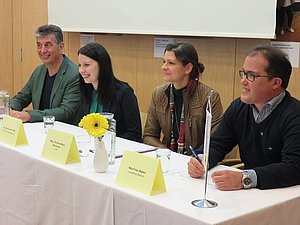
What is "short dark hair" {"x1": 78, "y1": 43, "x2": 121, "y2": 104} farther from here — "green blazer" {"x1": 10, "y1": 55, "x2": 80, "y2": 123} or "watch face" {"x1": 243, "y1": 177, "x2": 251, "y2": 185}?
"watch face" {"x1": 243, "y1": 177, "x2": 251, "y2": 185}

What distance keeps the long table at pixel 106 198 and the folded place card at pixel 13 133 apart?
0.14ft

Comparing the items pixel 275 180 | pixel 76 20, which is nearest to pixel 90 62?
pixel 275 180

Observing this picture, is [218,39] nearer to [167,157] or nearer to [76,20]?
[76,20]

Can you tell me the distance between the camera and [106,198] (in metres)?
1.81

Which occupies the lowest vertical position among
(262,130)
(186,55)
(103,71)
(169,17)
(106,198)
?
(106,198)

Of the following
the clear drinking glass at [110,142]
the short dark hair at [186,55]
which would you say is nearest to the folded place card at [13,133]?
the clear drinking glass at [110,142]

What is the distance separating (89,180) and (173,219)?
470 mm

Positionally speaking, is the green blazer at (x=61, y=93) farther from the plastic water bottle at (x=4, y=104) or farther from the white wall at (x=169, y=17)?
the white wall at (x=169, y=17)

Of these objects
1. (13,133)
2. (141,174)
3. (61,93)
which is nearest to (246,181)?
(141,174)

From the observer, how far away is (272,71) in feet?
6.80

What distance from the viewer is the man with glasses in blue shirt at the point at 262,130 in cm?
180

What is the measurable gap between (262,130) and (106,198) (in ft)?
2.48

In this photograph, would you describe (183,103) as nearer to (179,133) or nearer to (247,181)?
(179,133)

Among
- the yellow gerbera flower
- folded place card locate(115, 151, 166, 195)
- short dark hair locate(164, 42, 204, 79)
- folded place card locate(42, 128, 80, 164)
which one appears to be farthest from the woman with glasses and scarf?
folded place card locate(115, 151, 166, 195)
